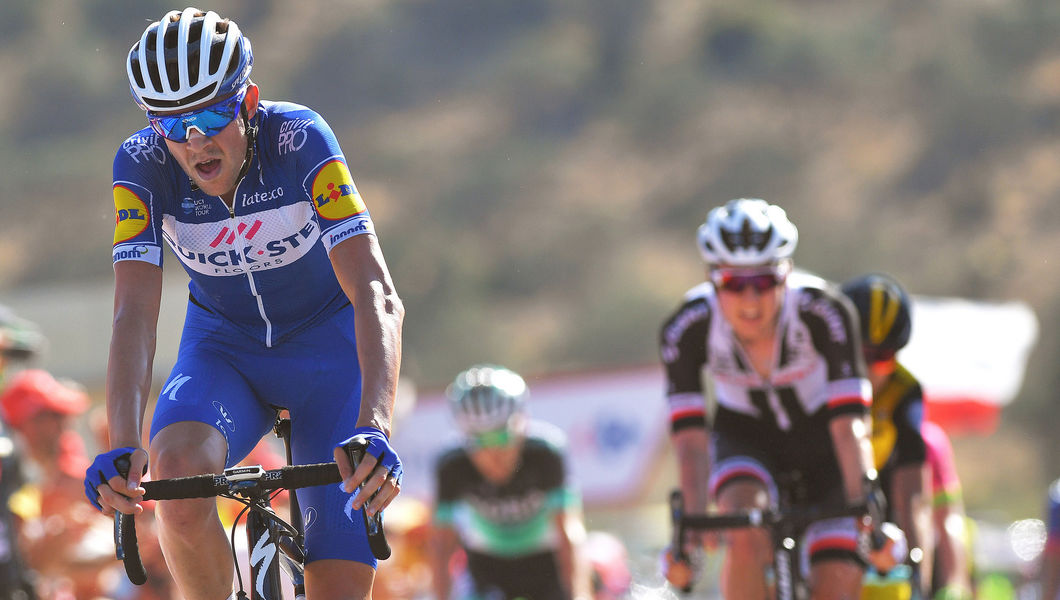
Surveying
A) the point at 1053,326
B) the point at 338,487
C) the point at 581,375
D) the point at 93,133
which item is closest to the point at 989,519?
the point at 581,375

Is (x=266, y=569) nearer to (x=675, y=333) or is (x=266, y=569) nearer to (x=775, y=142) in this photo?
(x=675, y=333)

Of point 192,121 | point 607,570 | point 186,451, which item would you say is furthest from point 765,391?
point 607,570

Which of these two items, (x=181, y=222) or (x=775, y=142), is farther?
(x=775, y=142)

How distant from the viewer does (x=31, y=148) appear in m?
56.8

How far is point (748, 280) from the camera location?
6.44m

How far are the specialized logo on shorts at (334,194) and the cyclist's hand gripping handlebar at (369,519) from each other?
88cm

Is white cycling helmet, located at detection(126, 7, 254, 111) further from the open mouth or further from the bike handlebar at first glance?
the bike handlebar

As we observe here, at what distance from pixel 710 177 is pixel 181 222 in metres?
47.3

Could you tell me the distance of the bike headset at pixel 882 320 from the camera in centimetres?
734

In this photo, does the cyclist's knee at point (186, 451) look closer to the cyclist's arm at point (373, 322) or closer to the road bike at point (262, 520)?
the road bike at point (262, 520)

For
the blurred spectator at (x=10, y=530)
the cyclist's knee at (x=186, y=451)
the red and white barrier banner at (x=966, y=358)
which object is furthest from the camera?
the red and white barrier banner at (x=966, y=358)

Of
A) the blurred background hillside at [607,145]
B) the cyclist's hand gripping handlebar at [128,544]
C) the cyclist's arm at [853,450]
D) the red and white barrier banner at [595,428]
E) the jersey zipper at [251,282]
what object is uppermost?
the blurred background hillside at [607,145]

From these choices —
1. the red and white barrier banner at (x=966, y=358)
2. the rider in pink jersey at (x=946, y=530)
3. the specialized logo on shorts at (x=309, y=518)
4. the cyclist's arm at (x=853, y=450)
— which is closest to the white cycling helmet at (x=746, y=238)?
the cyclist's arm at (x=853, y=450)

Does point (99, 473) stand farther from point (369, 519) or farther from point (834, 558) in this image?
point (834, 558)
